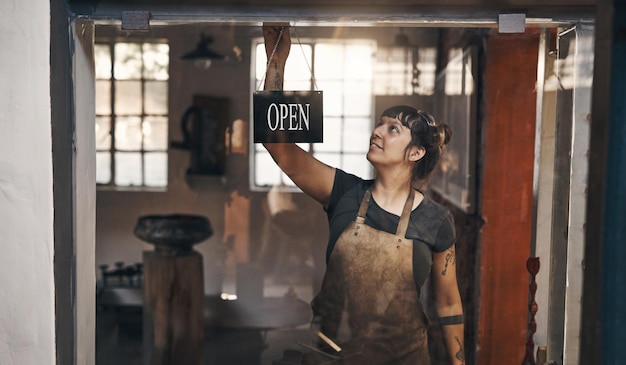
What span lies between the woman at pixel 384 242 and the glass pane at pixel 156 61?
35 centimetres

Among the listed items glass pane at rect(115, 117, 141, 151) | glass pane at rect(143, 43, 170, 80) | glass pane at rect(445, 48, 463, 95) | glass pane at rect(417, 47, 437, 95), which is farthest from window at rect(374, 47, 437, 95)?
glass pane at rect(115, 117, 141, 151)

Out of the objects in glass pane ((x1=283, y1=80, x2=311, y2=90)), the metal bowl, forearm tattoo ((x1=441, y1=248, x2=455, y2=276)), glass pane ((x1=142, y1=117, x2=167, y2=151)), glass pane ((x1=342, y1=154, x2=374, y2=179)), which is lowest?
forearm tattoo ((x1=441, y1=248, x2=455, y2=276))

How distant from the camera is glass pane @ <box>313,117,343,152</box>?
2.34 m

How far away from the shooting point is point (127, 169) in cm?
237

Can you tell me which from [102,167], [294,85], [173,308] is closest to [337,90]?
[294,85]

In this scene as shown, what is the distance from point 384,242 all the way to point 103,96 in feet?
3.45

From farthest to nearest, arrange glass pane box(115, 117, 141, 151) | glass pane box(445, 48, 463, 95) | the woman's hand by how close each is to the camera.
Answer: glass pane box(445, 48, 463, 95) < glass pane box(115, 117, 141, 151) < the woman's hand

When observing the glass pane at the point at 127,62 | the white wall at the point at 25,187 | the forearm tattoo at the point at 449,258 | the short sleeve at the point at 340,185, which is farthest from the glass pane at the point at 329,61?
the white wall at the point at 25,187

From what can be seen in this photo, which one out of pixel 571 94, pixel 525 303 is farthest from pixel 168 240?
pixel 571 94

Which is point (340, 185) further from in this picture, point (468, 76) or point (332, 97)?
point (468, 76)

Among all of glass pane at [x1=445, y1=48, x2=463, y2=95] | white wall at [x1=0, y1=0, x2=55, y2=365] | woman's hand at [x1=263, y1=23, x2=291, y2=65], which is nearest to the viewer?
white wall at [x1=0, y1=0, x2=55, y2=365]

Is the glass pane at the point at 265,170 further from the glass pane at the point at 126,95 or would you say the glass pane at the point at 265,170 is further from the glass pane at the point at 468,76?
the glass pane at the point at 468,76

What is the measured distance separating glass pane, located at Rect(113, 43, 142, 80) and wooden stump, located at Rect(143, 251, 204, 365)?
0.60m

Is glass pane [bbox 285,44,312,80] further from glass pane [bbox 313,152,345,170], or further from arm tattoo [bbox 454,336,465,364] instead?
arm tattoo [bbox 454,336,465,364]
